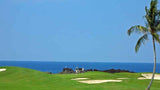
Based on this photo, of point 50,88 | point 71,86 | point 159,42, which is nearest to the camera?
point 159,42

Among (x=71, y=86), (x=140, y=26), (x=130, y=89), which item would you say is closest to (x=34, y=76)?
(x=71, y=86)

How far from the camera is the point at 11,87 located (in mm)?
22281

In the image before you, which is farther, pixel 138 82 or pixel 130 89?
pixel 138 82

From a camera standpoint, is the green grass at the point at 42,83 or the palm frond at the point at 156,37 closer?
the palm frond at the point at 156,37

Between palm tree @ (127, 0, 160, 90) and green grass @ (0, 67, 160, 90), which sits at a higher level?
palm tree @ (127, 0, 160, 90)

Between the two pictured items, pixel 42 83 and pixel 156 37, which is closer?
pixel 156 37

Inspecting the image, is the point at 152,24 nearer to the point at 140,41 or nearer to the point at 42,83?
the point at 140,41

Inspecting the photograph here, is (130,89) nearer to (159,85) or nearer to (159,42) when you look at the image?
(159,42)

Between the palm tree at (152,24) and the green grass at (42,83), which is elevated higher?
the palm tree at (152,24)

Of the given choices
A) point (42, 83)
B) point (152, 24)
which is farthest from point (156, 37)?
point (42, 83)

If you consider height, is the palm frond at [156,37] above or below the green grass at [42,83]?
above

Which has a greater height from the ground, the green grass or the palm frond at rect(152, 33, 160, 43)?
the palm frond at rect(152, 33, 160, 43)

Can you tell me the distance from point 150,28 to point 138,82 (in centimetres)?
1047

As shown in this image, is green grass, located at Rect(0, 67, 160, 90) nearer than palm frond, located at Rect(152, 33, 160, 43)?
No
